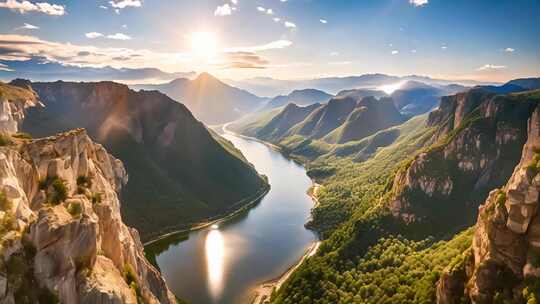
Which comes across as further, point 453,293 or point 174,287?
point 174,287

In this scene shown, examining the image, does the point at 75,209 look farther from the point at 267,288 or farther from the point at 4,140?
the point at 267,288

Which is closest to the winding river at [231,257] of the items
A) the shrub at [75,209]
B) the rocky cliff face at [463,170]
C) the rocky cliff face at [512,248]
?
the rocky cliff face at [463,170]

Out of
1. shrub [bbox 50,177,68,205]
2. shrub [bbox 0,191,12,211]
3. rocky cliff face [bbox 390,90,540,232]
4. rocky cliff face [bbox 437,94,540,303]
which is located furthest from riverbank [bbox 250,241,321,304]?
shrub [bbox 0,191,12,211]

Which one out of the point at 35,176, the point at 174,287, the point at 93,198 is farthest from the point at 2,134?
the point at 174,287

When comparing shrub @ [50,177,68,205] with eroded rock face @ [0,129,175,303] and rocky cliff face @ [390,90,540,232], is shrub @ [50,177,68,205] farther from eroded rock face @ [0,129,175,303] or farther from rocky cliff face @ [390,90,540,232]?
rocky cliff face @ [390,90,540,232]

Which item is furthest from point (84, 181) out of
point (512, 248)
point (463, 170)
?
point (463, 170)

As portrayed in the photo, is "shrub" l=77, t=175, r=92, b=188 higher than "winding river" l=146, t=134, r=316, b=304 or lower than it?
higher

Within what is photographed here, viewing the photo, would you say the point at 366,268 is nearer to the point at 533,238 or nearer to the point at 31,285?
the point at 533,238
